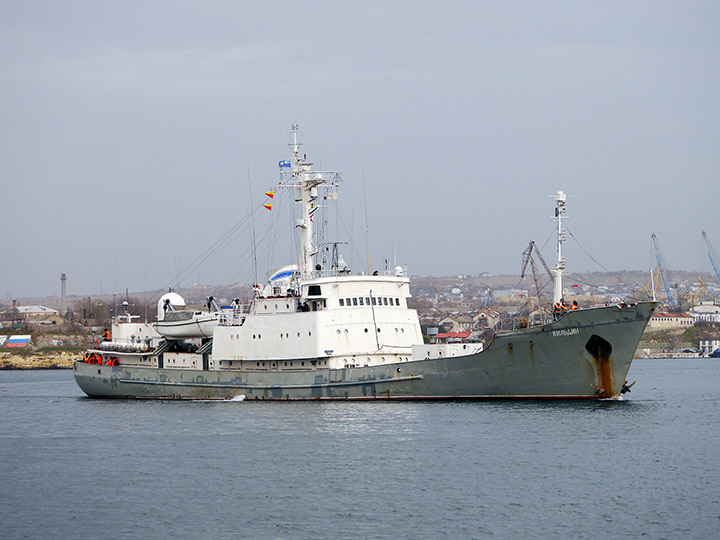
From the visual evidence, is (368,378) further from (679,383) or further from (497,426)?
(679,383)

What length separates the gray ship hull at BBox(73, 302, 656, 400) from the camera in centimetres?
3575

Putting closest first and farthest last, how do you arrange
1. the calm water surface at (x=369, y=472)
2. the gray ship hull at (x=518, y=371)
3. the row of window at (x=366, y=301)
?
the calm water surface at (x=369, y=472), the gray ship hull at (x=518, y=371), the row of window at (x=366, y=301)

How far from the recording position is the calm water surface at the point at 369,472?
21547mm

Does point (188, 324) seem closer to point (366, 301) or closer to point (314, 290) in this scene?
point (314, 290)

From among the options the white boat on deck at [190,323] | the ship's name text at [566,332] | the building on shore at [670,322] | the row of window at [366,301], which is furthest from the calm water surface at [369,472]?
the building on shore at [670,322]

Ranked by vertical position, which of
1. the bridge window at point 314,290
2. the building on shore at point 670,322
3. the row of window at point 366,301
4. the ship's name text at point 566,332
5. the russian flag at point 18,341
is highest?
the bridge window at point 314,290

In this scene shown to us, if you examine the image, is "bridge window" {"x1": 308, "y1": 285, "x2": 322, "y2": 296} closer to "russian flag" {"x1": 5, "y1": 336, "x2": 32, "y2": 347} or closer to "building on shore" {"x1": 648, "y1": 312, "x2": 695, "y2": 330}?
"russian flag" {"x1": 5, "y1": 336, "x2": 32, "y2": 347}

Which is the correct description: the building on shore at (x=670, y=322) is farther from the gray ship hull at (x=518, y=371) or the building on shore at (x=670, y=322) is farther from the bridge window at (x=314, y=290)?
the bridge window at (x=314, y=290)

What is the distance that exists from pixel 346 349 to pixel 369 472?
523 inches

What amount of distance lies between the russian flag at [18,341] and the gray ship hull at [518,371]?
85817 mm

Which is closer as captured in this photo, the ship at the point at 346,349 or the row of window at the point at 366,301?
the ship at the point at 346,349

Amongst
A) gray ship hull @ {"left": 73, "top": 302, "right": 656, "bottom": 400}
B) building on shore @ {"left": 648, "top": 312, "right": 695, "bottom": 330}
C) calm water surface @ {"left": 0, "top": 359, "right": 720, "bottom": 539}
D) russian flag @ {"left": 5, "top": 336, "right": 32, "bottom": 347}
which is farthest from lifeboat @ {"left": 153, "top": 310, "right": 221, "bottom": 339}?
building on shore @ {"left": 648, "top": 312, "right": 695, "bottom": 330}

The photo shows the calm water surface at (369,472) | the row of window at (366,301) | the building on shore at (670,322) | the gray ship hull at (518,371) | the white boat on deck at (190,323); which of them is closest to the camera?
the calm water surface at (369,472)

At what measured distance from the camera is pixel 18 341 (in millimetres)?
118375
